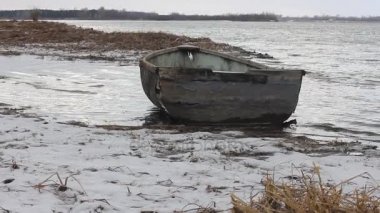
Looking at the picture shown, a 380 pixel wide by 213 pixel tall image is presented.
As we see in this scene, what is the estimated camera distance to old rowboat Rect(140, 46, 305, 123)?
862cm

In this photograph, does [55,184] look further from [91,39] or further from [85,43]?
[91,39]

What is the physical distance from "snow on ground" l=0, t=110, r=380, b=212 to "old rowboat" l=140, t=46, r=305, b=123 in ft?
2.96

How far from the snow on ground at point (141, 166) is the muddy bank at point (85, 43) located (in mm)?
15673

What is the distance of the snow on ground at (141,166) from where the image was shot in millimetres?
4332

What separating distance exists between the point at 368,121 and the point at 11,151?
7209mm

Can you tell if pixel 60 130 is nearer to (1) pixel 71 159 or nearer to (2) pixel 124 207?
(1) pixel 71 159

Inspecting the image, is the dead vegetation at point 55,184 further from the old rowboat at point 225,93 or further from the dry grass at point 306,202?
the old rowboat at point 225,93

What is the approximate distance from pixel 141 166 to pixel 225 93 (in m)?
3.56

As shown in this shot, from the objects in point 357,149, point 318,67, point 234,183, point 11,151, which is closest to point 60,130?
point 11,151

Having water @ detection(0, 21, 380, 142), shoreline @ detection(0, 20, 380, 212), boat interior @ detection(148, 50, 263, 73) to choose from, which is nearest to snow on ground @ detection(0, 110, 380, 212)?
shoreline @ detection(0, 20, 380, 212)

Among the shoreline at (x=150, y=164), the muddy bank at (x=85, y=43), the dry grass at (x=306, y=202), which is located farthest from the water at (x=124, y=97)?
the muddy bank at (x=85, y=43)

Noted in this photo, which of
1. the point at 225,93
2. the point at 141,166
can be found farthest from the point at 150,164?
the point at 225,93

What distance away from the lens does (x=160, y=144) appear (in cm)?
685

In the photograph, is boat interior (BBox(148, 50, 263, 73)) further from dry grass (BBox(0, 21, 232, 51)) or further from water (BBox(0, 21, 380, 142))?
dry grass (BBox(0, 21, 232, 51))
